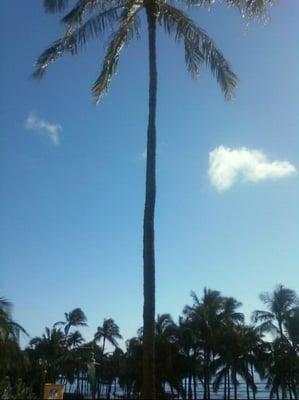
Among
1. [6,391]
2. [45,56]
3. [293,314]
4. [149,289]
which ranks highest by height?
[45,56]

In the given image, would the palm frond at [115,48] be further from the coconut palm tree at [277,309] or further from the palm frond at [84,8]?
the coconut palm tree at [277,309]

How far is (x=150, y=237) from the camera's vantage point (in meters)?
13.5

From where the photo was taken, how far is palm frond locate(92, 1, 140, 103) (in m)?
16.8

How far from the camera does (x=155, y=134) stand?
14.9 meters

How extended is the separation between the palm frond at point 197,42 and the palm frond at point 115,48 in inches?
35.4

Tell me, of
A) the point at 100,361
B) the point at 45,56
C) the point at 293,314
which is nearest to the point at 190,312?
the point at 293,314

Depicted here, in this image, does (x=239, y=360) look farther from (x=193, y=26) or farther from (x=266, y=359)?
(x=193, y=26)

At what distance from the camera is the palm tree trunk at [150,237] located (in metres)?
12.2

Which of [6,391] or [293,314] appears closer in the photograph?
[6,391]

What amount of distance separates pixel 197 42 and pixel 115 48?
8.26 ft

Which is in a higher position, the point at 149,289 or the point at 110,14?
the point at 110,14

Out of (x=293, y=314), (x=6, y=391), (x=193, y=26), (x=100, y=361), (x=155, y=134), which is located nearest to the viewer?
(x=155, y=134)

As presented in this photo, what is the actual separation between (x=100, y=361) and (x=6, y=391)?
5622cm

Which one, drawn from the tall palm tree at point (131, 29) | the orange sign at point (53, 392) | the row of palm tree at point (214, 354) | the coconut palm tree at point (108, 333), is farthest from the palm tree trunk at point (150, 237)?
the coconut palm tree at point (108, 333)
